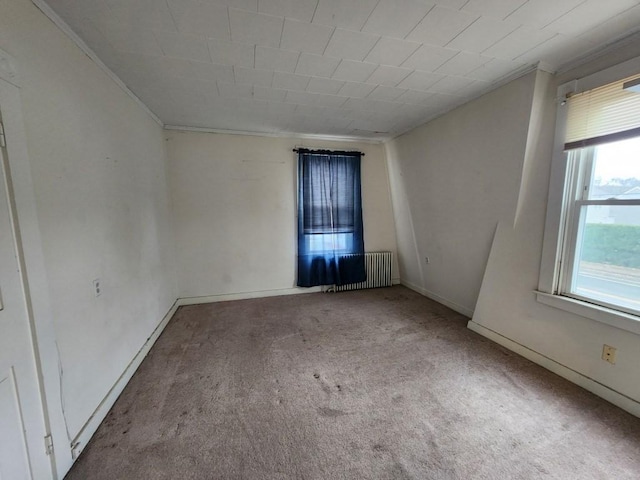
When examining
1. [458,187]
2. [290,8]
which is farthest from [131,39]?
[458,187]

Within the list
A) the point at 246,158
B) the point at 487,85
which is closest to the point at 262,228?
the point at 246,158

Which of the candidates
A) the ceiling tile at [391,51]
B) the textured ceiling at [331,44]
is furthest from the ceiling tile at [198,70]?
the ceiling tile at [391,51]

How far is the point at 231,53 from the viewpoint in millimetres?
1841

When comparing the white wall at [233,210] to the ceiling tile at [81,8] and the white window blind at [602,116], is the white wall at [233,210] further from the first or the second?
the white window blind at [602,116]

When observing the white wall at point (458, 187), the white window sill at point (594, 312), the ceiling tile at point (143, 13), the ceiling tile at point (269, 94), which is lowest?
the white window sill at point (594, 312)

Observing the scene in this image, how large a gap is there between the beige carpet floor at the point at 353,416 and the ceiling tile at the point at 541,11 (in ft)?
8.15

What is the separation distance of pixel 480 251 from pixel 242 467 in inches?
114

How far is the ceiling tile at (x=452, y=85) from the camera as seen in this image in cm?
227

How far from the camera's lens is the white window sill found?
1.68 metres

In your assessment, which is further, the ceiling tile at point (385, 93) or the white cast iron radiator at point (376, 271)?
the white cast iron radiator at point (376, 271)

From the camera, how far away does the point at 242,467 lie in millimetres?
1355

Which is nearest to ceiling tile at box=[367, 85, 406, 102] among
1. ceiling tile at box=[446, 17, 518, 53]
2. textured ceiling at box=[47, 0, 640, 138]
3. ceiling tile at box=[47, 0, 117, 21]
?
textured ceiling at box=[47, 0, 640, 138]

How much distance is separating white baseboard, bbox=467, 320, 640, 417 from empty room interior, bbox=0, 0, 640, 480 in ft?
0.05

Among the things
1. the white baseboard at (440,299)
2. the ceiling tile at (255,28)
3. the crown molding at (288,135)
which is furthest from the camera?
the crown molding at (288,135)
